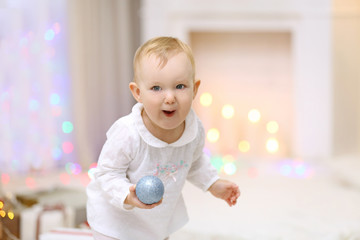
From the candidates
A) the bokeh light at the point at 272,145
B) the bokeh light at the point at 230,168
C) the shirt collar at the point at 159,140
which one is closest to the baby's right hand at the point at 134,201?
the shirt collar at the point at 159,140

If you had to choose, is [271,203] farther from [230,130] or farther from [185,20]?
[185,20]

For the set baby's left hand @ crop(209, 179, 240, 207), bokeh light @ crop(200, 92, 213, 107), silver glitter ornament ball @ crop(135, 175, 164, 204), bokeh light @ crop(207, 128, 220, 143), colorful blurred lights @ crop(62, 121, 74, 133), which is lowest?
bokeh light @ crop(207, 128, 220, 143)

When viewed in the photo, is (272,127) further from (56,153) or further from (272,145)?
(56,153)

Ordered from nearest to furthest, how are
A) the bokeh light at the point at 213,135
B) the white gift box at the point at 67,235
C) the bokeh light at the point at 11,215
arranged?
the white gift box at the point at 67,235, the bokeh light at the point at 11,215, the bokeh light at the point at 213,135

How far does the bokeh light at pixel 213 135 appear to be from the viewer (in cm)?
339

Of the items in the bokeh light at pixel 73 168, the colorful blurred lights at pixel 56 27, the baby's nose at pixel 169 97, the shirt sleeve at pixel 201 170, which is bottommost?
the bokeh light at pixel 73 168

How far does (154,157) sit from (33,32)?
2.03 metres

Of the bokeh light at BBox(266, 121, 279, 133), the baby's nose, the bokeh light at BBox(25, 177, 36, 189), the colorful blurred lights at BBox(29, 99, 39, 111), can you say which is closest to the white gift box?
the baby's nose

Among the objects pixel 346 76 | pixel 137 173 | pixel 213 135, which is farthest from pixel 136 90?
pixel 346 76

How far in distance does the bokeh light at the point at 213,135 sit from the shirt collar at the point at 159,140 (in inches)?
87.8

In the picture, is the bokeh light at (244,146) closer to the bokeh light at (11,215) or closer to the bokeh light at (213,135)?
the bokeh light at (213,135)

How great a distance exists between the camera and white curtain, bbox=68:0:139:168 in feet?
9.84

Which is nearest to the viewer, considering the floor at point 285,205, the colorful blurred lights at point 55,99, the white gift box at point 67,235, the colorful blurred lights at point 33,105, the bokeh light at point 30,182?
the white gift box at point 67,235

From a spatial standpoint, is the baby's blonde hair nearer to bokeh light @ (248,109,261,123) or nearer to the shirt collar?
the shirt collar
